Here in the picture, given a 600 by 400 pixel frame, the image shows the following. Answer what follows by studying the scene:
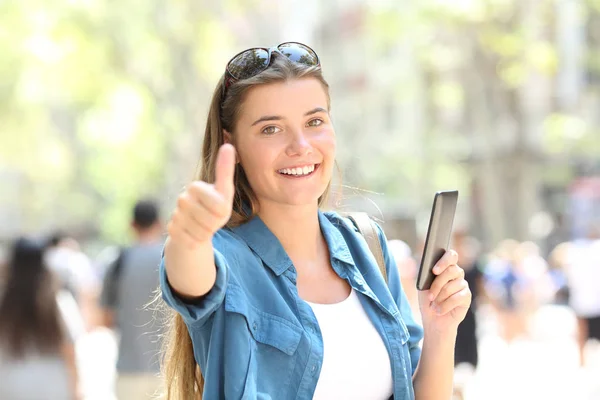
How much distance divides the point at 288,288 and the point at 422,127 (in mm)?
36875

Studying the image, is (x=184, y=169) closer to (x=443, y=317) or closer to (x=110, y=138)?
(x=110, y=138)

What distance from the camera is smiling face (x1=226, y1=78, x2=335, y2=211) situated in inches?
99.8

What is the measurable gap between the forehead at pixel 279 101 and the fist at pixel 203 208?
0.41m

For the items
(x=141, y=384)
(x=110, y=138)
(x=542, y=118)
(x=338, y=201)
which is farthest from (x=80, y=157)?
(x=338, y=201)

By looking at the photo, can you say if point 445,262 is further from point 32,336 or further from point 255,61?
point 32,336

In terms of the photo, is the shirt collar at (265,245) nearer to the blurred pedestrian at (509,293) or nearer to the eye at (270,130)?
the eye at (270,130)

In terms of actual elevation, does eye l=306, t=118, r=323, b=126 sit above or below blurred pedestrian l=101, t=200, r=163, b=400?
above

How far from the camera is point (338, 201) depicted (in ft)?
10.2

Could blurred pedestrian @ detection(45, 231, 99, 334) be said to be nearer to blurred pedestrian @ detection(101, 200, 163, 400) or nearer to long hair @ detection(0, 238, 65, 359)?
blurred pedestrian @ detection(101, 200, 163, 400)

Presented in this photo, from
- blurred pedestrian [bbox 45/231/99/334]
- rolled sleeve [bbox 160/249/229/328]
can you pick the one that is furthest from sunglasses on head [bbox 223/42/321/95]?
blurred pedestrian [bbox 45/231/99/334]

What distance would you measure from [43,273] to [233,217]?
13.3ft

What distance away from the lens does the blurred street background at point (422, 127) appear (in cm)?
1309

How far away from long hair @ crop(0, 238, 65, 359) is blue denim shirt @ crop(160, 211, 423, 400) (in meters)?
3.62

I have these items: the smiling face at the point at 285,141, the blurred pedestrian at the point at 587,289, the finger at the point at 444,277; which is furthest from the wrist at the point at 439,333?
the blurred pedestrian at the point at 587,289
